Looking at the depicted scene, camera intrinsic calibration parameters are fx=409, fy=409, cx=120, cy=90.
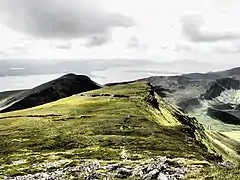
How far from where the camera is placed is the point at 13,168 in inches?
2840

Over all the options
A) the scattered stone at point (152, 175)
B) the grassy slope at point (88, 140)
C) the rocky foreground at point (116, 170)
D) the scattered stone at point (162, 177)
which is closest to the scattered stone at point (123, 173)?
the rocky foreground at point (116, 170)

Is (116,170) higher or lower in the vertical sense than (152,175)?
lower

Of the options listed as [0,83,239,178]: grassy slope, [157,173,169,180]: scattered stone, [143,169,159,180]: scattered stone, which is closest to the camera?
[157,173,169,180]: scattered stone

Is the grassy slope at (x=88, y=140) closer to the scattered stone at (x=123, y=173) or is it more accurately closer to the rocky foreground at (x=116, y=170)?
the rocky foreground at (x=116, y=170)

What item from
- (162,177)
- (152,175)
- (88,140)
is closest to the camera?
(162,177)

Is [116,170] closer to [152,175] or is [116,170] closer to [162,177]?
[152,175]

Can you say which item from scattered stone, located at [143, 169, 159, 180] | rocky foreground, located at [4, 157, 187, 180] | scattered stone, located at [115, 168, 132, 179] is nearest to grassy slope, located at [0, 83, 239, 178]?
→ rocky foreground, located at [4, 157, 187, 180]

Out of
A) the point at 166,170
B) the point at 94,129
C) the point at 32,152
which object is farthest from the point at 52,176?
the point at 94,129

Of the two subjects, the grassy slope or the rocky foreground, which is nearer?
the rocky foreground

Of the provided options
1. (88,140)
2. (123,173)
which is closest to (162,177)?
(123,173)

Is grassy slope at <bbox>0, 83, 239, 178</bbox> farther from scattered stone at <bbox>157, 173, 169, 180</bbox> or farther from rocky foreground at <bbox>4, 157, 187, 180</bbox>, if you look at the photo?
scattered stone at <bbox>157, 173, 169, 180</bbox>

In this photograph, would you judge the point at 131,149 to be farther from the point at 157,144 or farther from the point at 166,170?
the point at 166,170

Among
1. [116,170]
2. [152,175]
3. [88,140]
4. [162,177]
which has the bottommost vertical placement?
[88,140]

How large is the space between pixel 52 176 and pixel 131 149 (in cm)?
2724
